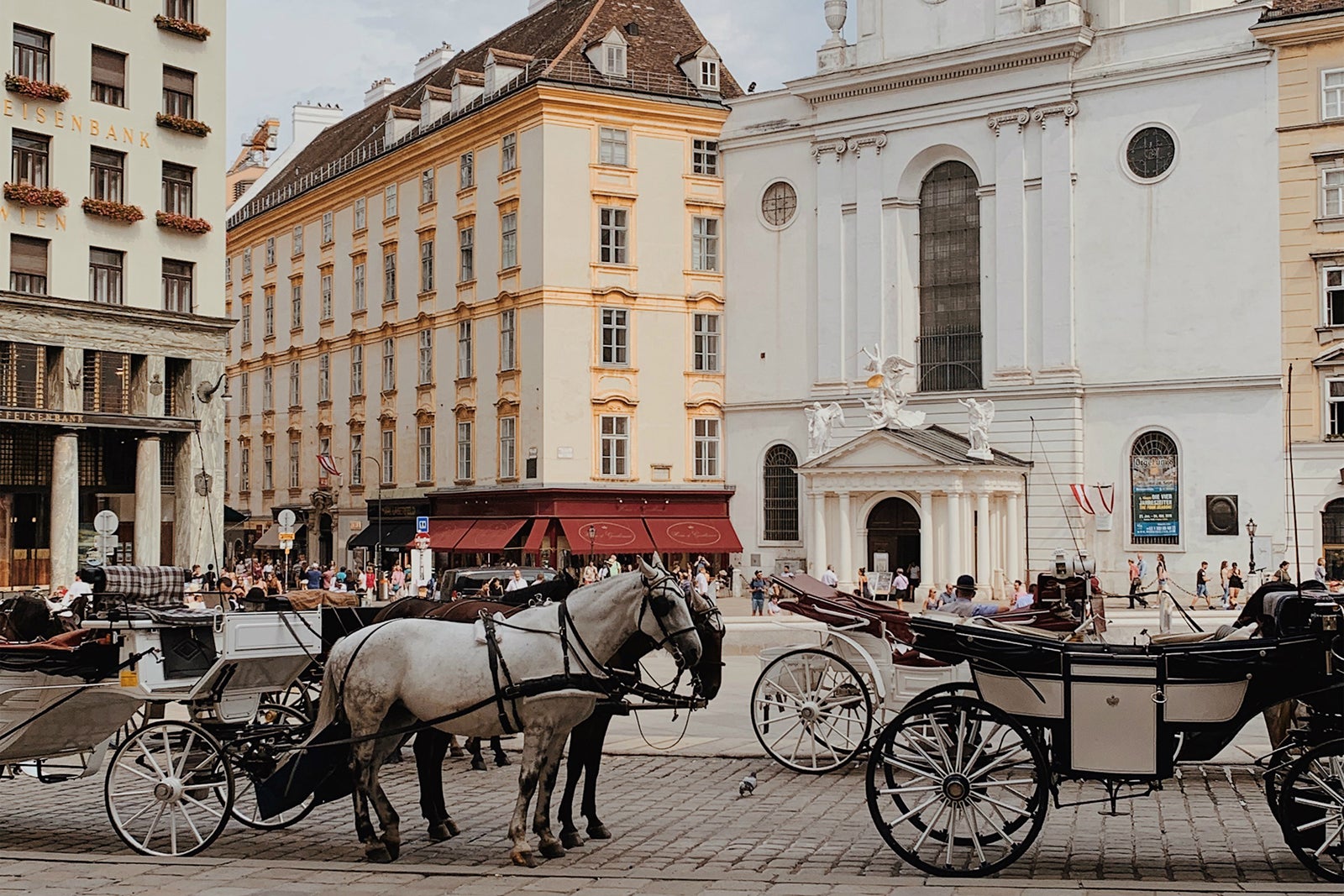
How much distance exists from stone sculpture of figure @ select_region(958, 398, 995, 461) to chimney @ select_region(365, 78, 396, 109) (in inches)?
1514

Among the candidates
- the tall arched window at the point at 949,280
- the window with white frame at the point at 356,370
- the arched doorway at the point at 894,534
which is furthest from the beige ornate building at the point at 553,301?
the tall arched window at the point at 949,280

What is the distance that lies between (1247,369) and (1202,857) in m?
34.4

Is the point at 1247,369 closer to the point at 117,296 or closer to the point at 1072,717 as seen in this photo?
the point at 117,296

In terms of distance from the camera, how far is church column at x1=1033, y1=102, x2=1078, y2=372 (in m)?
44.8

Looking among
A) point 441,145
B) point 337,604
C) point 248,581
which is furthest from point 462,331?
point 337,604

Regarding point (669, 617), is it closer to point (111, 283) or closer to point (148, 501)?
point (148, 501)

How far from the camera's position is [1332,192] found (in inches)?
1628

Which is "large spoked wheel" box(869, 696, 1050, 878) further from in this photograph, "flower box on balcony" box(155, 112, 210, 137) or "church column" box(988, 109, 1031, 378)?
"church column" box(988, 109, 1031, 378)

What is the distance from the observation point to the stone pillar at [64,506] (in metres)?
37.8

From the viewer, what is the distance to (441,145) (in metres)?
55.9

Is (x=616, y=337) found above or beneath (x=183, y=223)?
beneath

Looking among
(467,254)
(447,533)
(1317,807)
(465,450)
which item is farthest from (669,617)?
(467,254)

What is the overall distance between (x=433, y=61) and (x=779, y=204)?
26142 mm

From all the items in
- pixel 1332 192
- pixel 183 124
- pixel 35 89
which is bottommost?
pixel 1332 192
